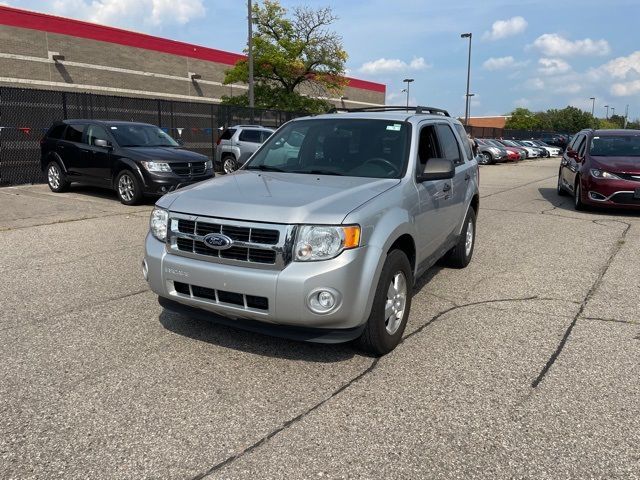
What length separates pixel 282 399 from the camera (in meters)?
3.36

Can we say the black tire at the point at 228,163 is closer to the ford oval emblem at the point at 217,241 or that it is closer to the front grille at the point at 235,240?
the front grille at the point at 235,240

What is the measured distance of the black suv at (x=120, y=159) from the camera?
35.9 ft

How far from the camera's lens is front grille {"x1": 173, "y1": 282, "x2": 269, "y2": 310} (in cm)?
349

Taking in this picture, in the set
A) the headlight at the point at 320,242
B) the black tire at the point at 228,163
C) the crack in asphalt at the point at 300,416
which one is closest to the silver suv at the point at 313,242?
the headlight at the point at 320,242

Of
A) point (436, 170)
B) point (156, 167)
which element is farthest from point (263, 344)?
point (156, 167)

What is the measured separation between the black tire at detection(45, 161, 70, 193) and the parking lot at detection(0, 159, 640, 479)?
695 cm

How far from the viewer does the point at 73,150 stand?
39.6ft

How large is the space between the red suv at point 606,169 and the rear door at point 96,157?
9766 millimetres

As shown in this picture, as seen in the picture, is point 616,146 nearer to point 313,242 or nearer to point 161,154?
point 161,154

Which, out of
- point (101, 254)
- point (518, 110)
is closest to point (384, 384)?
point (101, 254)

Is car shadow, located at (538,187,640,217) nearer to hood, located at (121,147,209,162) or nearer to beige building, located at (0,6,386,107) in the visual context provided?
hood, located at (121,147,209,162)

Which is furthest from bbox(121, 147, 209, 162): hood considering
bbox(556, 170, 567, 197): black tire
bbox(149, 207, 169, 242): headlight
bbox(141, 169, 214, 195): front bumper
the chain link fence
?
bbox(556, 170, 567, 197): black tire

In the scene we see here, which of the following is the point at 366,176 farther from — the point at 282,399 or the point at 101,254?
the point at 101,254

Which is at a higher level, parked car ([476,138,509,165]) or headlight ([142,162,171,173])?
headlight ([142,162,171,173])
